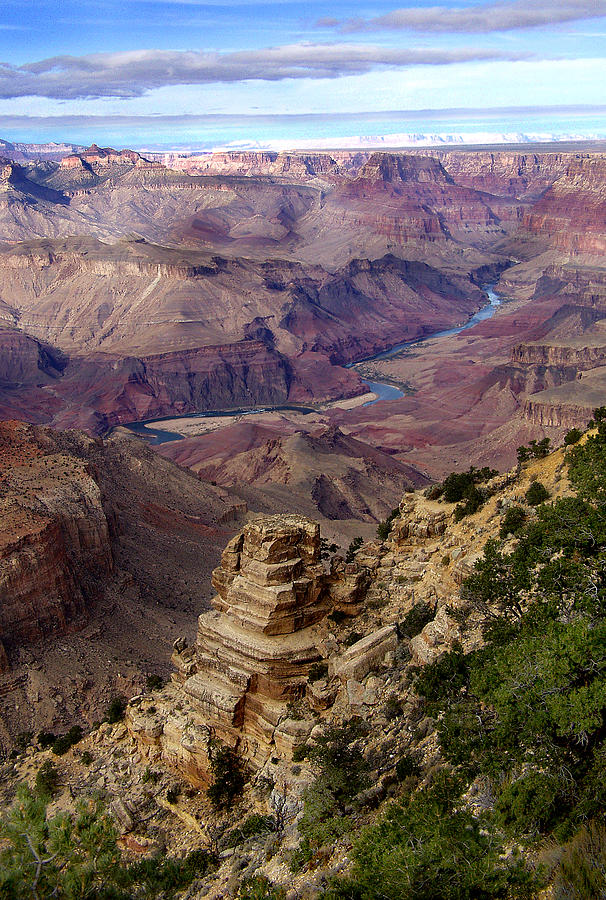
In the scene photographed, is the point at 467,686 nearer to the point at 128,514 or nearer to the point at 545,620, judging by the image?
the point at 545,620

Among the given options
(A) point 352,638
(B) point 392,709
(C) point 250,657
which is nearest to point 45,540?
(C) point 250,657

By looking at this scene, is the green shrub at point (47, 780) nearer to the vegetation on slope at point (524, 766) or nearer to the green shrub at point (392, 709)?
the green shrub at point (392, 709)

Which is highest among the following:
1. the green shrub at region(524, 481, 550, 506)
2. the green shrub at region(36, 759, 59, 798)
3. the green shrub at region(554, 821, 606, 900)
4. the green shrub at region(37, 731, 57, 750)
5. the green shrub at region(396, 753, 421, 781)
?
the green shrub at region(524, 481, 550, 506)

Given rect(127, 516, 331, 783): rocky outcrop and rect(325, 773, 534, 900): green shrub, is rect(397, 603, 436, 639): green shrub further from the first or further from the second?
rect(325, 773, 534, 900): green shrub

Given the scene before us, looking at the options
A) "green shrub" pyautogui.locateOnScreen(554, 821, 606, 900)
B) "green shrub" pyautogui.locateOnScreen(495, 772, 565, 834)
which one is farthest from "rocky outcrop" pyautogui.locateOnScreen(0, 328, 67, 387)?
"green shrub" pyautogui.locateOnScreen(554, 821, 606, 900)

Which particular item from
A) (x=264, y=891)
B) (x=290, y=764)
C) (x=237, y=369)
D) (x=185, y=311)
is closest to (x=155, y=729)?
(x=290, y=764)

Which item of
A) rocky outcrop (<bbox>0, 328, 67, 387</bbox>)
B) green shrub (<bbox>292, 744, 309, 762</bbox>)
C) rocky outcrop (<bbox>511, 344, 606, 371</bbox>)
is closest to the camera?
green shrub (<bbox>292, 744, 309, 762</bbox>)

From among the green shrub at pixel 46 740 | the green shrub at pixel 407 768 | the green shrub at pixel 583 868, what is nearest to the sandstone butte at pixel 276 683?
the green shrub at pixel 407 768
